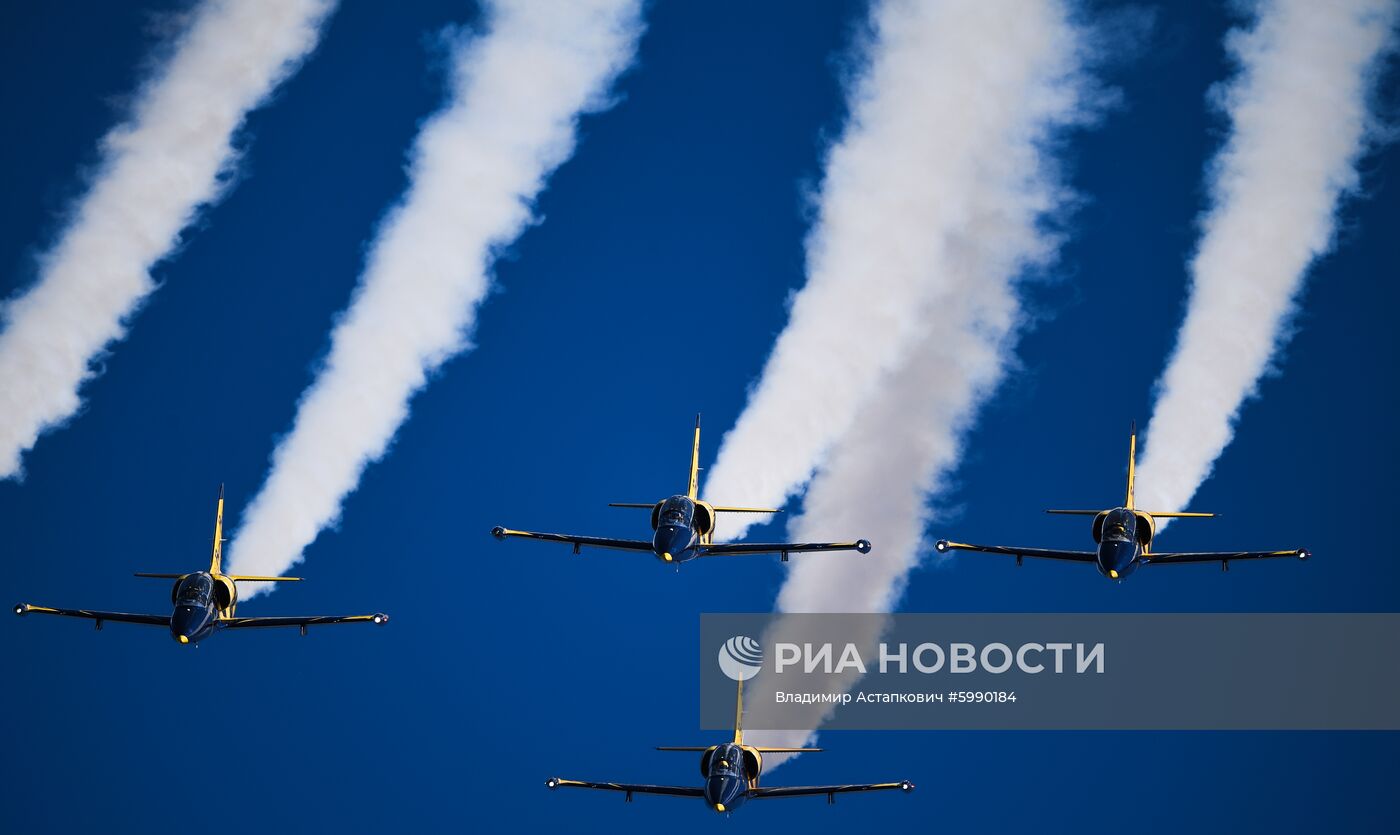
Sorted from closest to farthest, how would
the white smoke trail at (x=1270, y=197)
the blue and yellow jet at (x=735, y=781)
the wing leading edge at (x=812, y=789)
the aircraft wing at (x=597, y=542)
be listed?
1. the blue and yellow jet at (x=735, y=781)
2. the aircraft wing at (x=597, y=542)
3. the wing leading edge at (x=812, y=789)
4. the white smoke trail at (x=1270, y=197)

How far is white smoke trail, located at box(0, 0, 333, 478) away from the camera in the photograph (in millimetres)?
55844

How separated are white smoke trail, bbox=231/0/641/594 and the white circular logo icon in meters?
13.5

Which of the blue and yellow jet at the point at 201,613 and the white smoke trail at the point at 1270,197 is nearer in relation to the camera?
the blue and yellow jet at the point at 201,613

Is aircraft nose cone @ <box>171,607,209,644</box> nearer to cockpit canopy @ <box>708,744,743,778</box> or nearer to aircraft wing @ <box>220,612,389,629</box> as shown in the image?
aircraft wing @ <box>220,612,389,629</box>

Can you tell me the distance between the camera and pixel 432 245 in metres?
56.9

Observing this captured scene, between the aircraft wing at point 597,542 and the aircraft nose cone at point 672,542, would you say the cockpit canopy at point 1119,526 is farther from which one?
the aircraft wing at point 597,542

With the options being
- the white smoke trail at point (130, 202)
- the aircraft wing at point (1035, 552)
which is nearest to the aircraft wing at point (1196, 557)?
the aircraft wing at point (1035, 552)

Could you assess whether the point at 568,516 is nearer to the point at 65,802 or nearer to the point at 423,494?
the point at 423,494

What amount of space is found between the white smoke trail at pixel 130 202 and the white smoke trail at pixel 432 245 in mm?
6405

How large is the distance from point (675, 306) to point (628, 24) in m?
12.0

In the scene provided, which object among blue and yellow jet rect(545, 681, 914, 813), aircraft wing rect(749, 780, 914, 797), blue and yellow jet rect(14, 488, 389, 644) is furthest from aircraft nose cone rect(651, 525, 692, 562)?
blue and yellow jet rect(14, 488, 389, 644)

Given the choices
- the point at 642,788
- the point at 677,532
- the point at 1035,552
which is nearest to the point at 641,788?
the point at 642,788

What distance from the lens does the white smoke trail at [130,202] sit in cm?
5584

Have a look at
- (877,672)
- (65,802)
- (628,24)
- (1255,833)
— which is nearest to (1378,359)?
(1255,833)
